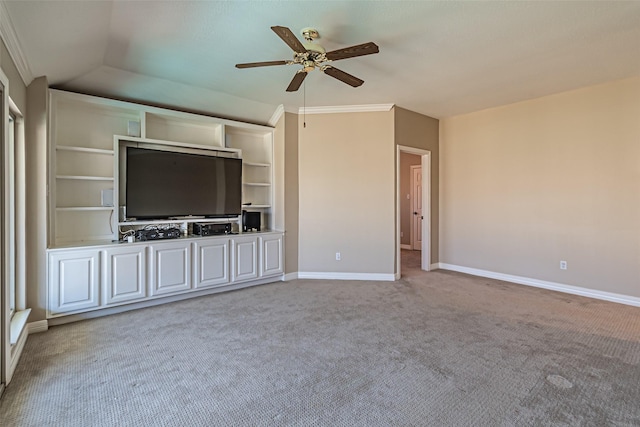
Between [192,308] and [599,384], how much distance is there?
3486 mm

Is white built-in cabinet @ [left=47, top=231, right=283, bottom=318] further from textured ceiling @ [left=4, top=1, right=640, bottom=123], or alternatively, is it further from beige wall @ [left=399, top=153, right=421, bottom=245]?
beige wall @ [left=399, top=153, right=421, bottom=245]

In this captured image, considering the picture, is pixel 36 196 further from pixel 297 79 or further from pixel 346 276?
pixel 346 276

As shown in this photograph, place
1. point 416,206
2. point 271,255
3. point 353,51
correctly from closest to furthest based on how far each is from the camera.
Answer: point 353,51 < point 271,255 < point 416,206

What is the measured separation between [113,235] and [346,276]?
3074 mm

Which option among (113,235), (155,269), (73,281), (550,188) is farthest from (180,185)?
(550,188)

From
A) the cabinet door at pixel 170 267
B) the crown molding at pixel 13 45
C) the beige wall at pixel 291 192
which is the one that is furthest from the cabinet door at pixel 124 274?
the beige wall at pixel 291 192

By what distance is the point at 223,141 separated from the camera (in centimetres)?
434

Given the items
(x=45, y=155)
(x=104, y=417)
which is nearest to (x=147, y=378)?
(x=104, y=417)

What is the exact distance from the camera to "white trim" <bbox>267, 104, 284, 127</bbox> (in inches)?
181

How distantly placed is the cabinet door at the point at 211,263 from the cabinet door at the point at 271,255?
0.52 meters

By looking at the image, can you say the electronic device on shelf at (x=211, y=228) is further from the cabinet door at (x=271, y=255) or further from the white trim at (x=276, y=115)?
the white trim at (x=276, y=115)

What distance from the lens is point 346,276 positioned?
4750 millimetres

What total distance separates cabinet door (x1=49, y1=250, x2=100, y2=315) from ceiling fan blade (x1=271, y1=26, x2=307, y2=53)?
2.69 meters

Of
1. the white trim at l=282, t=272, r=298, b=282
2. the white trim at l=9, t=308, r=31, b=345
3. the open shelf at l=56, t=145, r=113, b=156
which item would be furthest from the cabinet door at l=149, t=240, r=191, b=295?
the white trim at l=282, t=272, r=298, b=282
